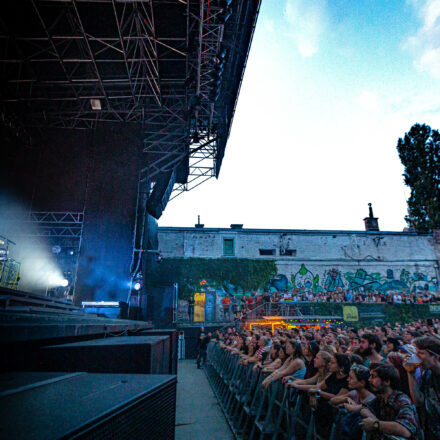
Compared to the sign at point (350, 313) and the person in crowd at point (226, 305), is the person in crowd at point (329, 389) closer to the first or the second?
the sign at point (350, 313)

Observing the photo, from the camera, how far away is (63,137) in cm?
1608

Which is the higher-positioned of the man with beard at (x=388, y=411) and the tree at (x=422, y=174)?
the tree at (x=422, y=174)

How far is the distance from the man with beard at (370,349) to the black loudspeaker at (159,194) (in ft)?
46.8

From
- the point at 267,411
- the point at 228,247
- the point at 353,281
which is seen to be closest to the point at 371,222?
the point at 353,281

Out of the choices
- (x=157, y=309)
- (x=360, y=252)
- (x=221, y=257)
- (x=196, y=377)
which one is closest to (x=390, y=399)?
(x=196, y=377)

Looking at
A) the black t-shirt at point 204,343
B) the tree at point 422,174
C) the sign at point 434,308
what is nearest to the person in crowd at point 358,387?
the black t-shirt at point 204,343

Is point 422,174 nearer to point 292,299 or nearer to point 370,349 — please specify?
point 292,299

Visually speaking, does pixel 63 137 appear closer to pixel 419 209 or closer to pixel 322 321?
pixel 322 321

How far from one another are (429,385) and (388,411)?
116 cm

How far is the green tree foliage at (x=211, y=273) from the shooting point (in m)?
24.7

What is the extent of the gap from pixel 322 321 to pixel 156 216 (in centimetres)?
1263

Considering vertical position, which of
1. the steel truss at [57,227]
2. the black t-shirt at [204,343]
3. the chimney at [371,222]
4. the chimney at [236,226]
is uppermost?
the chimney at [371,222]

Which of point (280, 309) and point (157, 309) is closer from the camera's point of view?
point (280, 309)

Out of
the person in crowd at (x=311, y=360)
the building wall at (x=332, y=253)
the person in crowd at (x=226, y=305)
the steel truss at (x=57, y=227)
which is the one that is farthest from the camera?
the building wall at (x=332, y=253)
